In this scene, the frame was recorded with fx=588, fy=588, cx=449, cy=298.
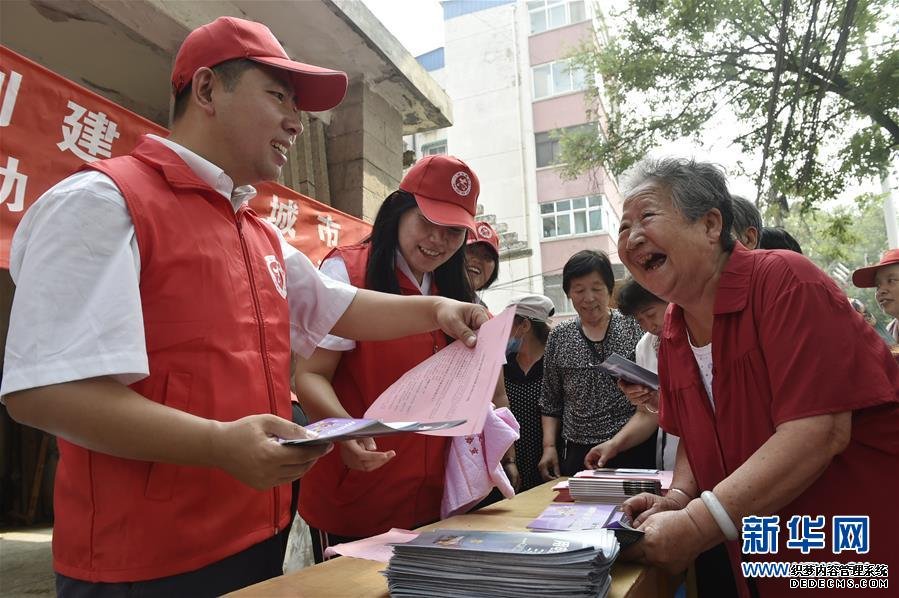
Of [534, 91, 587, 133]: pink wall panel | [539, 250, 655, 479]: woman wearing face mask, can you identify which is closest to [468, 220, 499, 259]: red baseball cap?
[539, 250, 655, 479]: woman wearing face mask

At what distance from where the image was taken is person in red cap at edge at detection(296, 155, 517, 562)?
172cm

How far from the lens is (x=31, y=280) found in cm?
100

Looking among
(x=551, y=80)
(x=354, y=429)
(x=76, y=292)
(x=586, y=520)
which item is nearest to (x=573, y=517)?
(x=586, y=520)

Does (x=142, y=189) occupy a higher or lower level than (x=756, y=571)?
higher

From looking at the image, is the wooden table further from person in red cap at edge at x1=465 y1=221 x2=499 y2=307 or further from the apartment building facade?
the apartment building facade

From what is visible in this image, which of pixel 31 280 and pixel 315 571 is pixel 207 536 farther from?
pixel 31 280

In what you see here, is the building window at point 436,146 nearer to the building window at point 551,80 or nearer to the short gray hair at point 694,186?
the building window at point 551,80

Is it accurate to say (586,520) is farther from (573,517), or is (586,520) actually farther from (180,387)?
(180,387)

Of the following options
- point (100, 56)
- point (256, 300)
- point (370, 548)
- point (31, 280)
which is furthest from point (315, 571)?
point (100, 56)

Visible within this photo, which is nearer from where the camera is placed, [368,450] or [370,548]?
[370,548]

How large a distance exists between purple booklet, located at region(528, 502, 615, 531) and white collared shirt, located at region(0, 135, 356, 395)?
1007mm

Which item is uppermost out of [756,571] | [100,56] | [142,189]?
[100,56]

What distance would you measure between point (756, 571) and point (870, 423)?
448 mm

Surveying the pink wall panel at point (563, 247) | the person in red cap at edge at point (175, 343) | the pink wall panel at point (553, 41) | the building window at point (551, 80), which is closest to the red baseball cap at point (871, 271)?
the person in red cap at edge at point (175, 343)
